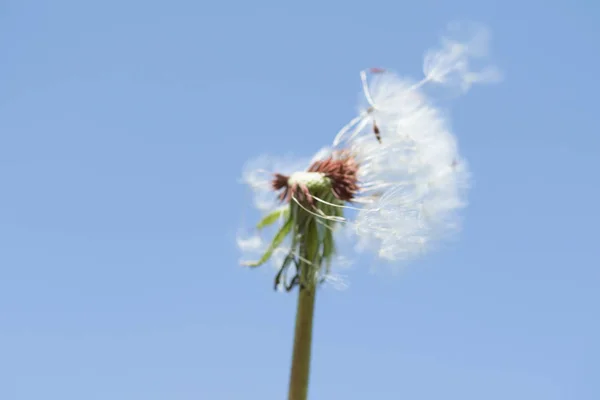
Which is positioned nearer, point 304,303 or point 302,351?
point 302,351

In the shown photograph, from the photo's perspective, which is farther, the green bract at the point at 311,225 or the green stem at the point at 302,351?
the green bract at the point at 311,225

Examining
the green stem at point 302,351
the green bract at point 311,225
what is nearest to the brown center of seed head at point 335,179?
the green bract at point 311,225

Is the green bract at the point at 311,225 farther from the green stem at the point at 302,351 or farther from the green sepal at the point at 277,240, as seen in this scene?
→ the green stem at the point at 302,351

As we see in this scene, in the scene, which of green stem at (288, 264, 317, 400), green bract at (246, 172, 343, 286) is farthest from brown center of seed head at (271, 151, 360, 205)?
green stem at (288, 264, 317, 400)

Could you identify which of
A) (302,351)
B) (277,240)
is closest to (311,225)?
(277,240)

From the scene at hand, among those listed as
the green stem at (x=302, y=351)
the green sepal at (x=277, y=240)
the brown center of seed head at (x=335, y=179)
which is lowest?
the green stem at (x=302, y=351)

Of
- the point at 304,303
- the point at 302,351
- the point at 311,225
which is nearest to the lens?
the point at 302,351

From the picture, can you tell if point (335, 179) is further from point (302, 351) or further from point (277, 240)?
point (302, 351)

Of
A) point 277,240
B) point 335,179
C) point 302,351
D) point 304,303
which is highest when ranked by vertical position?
point 335,179

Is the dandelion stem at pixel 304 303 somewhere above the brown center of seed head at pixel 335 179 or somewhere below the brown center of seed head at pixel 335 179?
below

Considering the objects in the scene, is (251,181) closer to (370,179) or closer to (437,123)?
(370,179)
